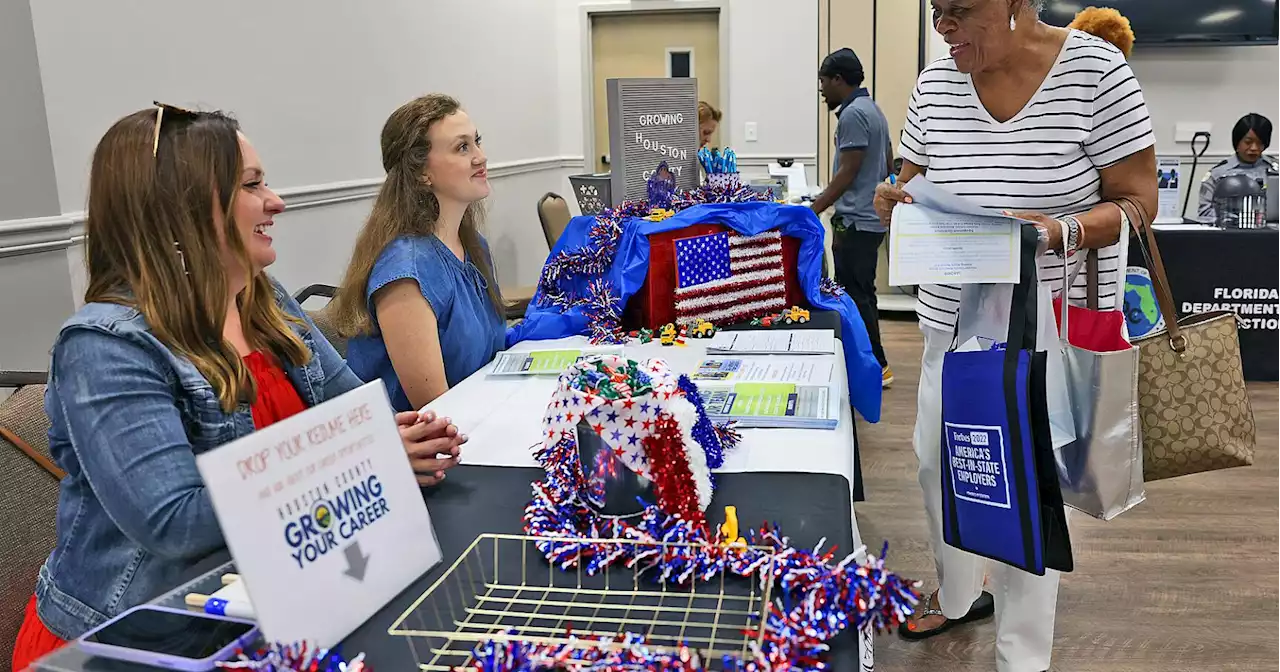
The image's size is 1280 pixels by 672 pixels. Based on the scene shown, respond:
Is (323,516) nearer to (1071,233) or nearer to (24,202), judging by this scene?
(1071,233)

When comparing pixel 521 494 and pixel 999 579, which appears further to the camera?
pixel 999 579

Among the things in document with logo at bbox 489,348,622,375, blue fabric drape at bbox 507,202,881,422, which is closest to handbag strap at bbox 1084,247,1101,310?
blue fabric drape at bbox 507,202,881,422

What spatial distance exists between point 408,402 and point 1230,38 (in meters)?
5.91

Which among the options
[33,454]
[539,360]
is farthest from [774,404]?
[33,454]

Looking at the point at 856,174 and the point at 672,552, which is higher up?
the point at 856,174

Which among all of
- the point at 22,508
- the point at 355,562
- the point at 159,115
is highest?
the point at 159,115

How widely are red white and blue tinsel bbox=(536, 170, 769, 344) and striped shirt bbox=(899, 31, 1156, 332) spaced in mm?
680

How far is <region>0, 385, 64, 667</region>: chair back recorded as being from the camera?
1412 millimetres

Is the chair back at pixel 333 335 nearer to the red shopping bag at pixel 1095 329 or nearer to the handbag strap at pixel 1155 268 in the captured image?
the red shopping bag at pixel 1095 329

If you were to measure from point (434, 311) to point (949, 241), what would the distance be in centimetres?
112

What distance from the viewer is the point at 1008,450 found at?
156 cm

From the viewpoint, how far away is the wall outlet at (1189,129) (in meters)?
6.11

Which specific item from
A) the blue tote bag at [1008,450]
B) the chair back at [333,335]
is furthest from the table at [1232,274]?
the chair back at [333,335]

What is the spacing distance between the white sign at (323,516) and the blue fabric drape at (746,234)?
139 cm
